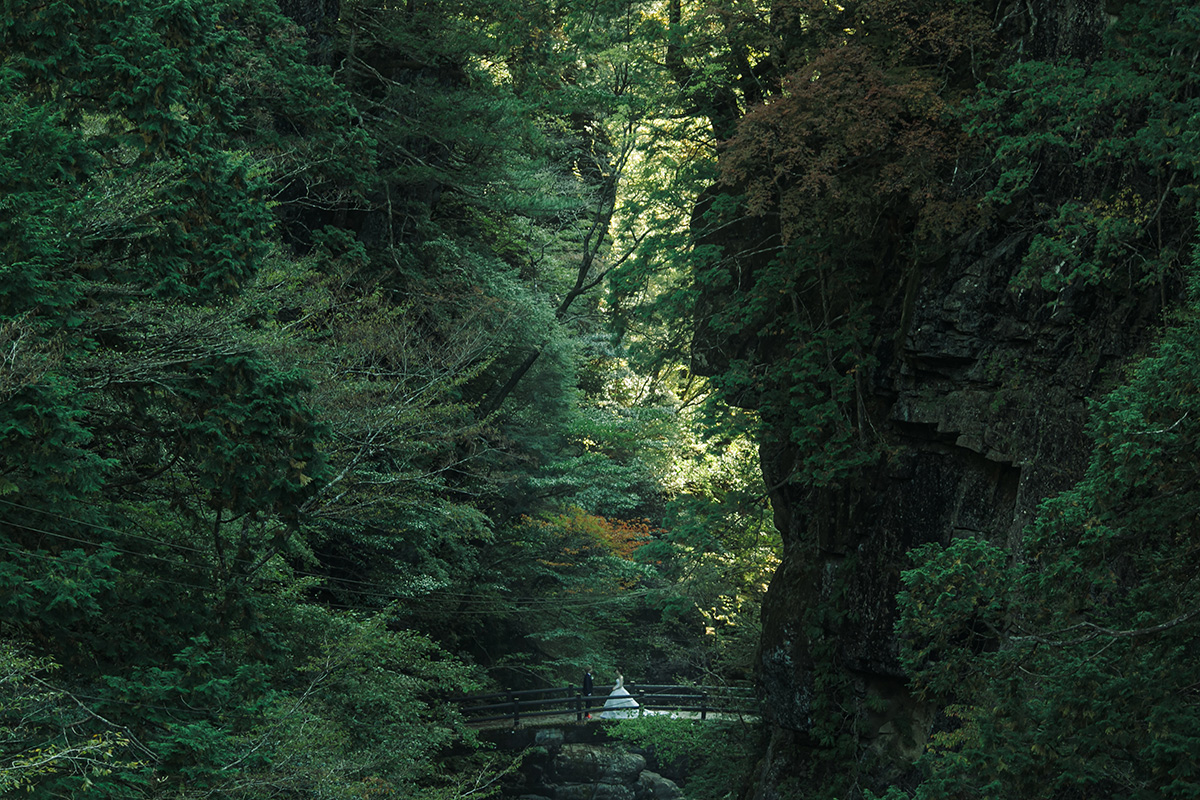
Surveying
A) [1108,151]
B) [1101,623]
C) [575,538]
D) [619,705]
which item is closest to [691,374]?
[1108,151]

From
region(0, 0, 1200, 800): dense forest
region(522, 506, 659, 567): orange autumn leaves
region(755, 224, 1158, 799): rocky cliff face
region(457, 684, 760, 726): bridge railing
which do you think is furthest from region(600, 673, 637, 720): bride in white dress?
region(755, 224, 1158, 799): rocky cliff face

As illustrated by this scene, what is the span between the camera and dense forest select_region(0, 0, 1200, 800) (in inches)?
242

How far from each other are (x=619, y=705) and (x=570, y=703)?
2.01 meters

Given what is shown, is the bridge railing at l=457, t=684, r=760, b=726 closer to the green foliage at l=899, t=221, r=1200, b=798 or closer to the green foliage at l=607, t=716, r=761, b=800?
the green foliage at l=607, t=716, r=761, b=800

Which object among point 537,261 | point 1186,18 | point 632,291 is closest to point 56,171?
point 632,291

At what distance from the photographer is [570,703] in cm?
2162

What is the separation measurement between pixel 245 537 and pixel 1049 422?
8284 millimetres

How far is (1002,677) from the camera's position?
20.1 feet

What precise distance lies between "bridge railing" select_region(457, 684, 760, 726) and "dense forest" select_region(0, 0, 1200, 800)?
881mm

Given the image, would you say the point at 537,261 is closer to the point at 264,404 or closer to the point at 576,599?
the point at 576,599

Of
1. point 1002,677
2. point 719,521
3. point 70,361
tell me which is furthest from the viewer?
point 719,521

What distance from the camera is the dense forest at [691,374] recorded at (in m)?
6.16

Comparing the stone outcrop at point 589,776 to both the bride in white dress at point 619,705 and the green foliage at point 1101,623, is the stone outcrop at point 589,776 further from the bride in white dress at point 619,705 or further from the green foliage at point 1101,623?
the green foliage at point 1101,623

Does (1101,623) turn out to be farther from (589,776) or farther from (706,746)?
(589,776)
